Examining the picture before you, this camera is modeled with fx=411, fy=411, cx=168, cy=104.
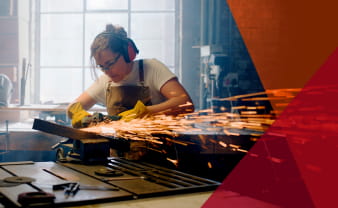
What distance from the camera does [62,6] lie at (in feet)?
21.6

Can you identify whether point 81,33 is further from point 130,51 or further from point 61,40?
point 130,51

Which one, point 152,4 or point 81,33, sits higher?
point 152,4

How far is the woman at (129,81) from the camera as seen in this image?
2.56m

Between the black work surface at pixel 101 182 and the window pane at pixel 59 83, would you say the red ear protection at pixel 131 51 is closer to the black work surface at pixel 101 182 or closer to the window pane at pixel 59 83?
the black work surface at pixel 101 182

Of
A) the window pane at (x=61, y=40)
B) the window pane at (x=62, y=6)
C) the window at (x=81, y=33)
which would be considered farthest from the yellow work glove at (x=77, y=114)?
the window pane at (x=62, y=6)

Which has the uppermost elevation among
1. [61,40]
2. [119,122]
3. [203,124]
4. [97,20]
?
[97,20]

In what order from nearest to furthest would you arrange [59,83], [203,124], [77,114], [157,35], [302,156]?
1. [77,114]
2. [302,156]
3. [203,124]
4. [157,35]
5. [59,83]

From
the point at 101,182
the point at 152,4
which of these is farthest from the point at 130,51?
the point at 152,4

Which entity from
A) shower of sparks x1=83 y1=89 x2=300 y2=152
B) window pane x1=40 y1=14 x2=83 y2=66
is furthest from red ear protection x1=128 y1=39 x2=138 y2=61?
window pane x1=40 y1=14 x2=83 y2=66

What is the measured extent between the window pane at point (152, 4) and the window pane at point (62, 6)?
2.88ft

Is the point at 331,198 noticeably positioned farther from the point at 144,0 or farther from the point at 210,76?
the point at 144,0

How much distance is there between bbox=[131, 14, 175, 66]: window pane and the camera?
255 inches

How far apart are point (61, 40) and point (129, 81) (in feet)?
13.7

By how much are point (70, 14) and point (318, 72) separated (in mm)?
4102
